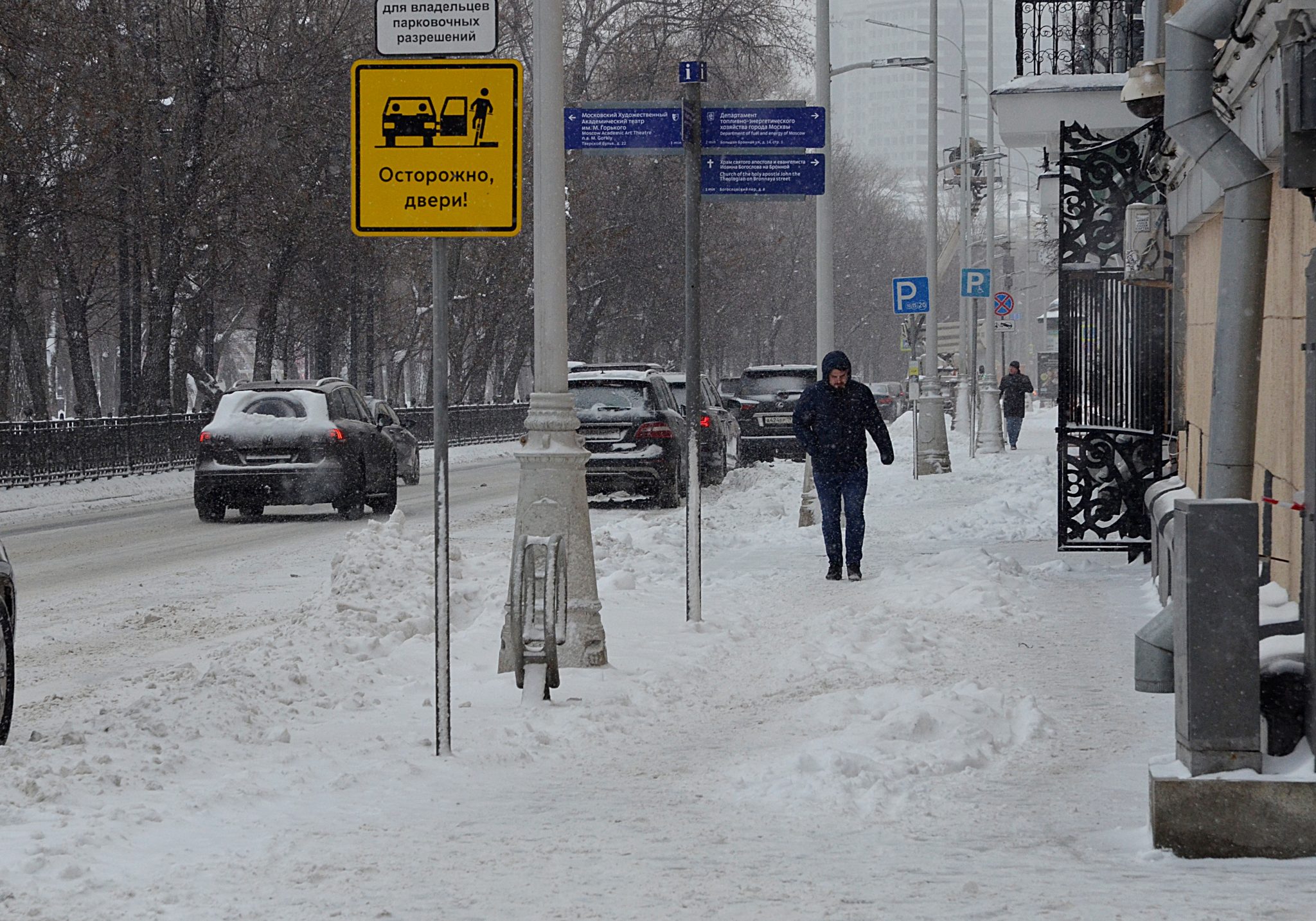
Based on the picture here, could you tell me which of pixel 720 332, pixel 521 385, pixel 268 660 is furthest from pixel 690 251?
pixel 521 385

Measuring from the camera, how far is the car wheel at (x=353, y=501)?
21297mm

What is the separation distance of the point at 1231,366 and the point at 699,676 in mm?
3575

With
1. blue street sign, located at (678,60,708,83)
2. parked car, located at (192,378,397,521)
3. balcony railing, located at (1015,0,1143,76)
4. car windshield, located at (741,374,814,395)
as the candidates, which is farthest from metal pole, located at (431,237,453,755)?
car windshield, located at (741,374,814,395)

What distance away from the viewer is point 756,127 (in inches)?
454

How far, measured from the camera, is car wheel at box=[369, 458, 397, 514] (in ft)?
73.2

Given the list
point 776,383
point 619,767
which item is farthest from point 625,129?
point 776,383

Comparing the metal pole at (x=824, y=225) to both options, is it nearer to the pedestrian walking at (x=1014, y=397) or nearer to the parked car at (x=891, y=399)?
the pedestrian walking at (x=1014, y=397)

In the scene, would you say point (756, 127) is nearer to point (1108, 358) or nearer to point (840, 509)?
point (840, 509)

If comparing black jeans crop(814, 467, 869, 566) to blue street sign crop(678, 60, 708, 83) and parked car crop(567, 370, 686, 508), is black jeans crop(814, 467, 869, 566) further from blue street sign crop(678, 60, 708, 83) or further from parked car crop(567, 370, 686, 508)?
parked car crop(567, 370, 686, 508)

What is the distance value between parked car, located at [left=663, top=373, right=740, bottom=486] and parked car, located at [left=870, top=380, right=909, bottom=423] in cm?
2904

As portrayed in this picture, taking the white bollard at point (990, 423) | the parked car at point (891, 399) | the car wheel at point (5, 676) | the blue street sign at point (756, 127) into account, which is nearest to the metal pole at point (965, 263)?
the white bollard at point (990, 423)

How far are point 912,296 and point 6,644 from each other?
2266cm

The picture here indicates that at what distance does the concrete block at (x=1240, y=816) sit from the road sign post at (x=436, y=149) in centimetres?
276

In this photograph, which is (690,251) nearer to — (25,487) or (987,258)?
(25,487)
